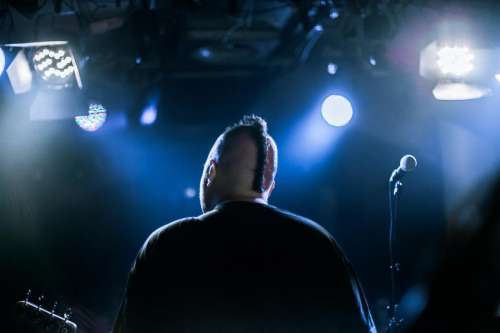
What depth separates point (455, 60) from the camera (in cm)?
361

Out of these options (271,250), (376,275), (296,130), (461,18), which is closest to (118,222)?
(296,130)

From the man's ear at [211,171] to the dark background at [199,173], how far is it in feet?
8.37

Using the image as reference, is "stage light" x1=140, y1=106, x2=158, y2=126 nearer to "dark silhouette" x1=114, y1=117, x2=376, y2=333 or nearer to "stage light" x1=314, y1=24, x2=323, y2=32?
"stage light" x1=314, y1=24, x2=323, y2=32

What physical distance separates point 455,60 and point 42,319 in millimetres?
3048

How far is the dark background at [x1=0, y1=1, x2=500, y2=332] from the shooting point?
14.7ft

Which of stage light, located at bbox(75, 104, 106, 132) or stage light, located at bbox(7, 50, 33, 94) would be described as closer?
stage light, located at bbox(7, 50, 33, 94)

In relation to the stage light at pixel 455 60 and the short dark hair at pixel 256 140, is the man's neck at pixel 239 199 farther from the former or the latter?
the stage light at pixel 455 60

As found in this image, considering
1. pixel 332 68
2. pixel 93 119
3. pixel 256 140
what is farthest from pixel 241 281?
pixel 93 119

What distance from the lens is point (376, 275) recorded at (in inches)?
200

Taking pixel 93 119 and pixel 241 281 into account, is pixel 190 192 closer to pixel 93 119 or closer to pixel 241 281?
pixel 93 119

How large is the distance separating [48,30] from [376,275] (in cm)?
352

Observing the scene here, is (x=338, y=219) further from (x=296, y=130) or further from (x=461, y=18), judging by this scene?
(x=461, y=18)

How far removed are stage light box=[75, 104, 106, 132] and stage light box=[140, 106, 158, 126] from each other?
14.4 inches

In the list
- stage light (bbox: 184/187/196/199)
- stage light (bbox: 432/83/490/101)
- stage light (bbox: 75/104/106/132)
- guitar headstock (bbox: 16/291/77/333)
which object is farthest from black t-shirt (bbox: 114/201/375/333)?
stage light (bbox: 184/187/196/199)
